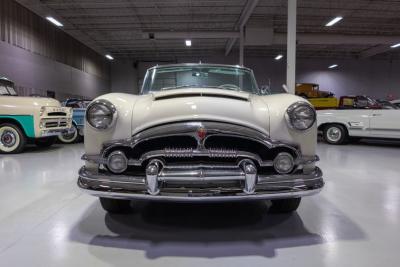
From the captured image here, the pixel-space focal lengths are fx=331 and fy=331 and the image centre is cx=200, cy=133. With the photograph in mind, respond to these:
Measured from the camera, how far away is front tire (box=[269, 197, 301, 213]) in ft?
9.43

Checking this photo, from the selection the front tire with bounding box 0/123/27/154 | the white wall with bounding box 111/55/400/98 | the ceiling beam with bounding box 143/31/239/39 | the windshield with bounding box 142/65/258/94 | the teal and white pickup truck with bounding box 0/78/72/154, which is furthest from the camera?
the white wall with bounding box 111/55/400/98

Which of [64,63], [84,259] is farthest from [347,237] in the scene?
[64,63]

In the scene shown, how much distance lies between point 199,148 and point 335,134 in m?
7.93

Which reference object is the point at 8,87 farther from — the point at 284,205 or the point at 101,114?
the point at 284,205

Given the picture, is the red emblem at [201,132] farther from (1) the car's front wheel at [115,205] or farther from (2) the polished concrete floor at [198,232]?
(1) the car's front wheel at [115,205]

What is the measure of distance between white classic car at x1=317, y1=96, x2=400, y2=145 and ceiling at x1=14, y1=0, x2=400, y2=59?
5547 mm

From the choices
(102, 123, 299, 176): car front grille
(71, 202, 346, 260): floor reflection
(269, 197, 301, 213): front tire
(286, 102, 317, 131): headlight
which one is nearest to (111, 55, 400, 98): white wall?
(269, 197, 301, 213): front tire

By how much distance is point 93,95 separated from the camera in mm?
21297

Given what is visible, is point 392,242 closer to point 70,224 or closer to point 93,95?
point 70,224

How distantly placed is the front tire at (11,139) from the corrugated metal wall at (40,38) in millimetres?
6153

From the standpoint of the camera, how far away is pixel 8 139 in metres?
7.14

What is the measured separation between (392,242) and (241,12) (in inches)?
494

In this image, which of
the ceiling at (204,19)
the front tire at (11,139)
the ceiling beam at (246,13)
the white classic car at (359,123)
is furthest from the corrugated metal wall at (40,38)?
the white classic car at (359,123)

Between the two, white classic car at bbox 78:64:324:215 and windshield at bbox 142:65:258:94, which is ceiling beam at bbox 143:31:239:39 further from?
white classic car at bbox 78:64:324:215
